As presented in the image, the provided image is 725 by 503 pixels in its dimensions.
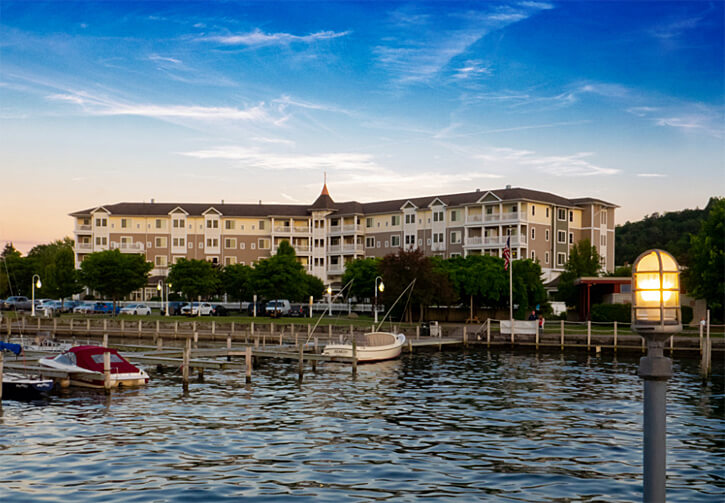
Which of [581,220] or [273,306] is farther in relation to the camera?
[581,220]

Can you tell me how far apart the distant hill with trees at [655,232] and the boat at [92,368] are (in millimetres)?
116687

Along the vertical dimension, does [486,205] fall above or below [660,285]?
above

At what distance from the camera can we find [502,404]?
30.8 metres

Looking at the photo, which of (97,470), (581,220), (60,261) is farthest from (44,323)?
(581,220)

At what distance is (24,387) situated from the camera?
104 ft

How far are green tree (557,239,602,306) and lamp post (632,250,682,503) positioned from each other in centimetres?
8565

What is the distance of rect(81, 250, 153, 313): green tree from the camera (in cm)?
9669

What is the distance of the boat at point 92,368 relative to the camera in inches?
1325

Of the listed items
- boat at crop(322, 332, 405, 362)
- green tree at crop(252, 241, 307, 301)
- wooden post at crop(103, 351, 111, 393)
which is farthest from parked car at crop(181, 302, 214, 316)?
wooden post at crop(103, 351, 111, 393)

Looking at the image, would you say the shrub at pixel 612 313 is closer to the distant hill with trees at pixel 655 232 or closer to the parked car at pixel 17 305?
the distant hill with trees at pixel 655 232

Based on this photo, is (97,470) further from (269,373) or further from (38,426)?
(269,373)

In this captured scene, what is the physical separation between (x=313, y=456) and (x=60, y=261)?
332ft

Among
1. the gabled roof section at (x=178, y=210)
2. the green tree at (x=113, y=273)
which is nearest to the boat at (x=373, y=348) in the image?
the green tree at (x=113, y=273)

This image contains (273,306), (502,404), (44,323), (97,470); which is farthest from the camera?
(273,306)
